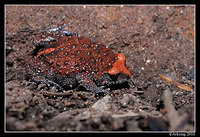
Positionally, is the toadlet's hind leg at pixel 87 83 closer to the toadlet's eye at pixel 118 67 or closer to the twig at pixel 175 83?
the toadlet's eye at pixel 118 67

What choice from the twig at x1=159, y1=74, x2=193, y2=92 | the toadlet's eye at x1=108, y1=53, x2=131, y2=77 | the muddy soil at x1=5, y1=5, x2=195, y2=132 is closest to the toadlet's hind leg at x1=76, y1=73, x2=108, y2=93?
the muddy soil at x1=5, y1=5, x2=195, y2=132

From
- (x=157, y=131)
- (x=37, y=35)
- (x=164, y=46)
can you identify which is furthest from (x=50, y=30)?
(x=157, y=131)

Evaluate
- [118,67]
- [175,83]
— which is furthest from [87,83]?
[175,83]

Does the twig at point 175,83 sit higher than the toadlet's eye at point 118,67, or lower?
lower

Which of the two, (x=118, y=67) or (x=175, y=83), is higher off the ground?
(x=118, y=67)

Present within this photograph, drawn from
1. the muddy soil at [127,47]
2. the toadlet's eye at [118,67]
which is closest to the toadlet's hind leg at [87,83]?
the muddy soil at [127,47]

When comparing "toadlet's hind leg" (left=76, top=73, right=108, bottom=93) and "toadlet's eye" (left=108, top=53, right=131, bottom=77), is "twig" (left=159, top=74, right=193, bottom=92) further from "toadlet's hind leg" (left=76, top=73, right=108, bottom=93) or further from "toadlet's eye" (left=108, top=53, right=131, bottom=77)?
"toadlet's hind leg" (left=76, top=73, right=108, bottom=93)

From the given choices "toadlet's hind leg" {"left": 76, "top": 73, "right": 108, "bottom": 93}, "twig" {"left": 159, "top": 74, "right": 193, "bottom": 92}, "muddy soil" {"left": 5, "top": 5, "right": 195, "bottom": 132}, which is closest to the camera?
"muddy soil" {"left": 5, "top": 5, "right": 195, "bottom": 132}

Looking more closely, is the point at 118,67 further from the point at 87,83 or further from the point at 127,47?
the point at 127,47

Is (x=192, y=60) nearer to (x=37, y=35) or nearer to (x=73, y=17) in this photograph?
(x=73, y=17)
